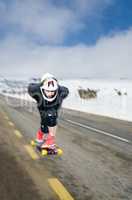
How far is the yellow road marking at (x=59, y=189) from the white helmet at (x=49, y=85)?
2.22 meters

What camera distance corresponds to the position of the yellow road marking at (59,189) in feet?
13.4

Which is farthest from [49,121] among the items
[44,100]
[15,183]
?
[15,183]

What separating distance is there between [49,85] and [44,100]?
35 cm

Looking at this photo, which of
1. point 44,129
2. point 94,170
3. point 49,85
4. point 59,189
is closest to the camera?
point 59,189

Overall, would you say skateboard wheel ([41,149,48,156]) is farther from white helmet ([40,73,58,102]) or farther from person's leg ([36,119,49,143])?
→ white helmet ([40,73,58,102])

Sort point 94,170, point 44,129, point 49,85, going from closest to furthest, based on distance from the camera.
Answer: point 94,170 < point 49,85 < point 44,129

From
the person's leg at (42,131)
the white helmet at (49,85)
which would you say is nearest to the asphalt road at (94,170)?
the person's leg at (42,131)

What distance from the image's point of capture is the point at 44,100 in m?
6.61

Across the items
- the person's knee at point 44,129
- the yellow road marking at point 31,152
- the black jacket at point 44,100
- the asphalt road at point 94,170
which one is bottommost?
the asphalt road at point 94,170

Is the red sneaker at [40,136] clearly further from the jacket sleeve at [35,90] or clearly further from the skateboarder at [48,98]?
the jacket sleeve at [35,90]

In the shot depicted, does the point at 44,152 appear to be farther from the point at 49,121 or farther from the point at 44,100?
the point at 44,100

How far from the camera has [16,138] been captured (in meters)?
9.21

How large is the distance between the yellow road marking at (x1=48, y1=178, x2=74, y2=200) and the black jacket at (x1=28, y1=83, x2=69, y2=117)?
2144mm

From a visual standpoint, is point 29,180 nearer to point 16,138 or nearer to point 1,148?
point 1,148
